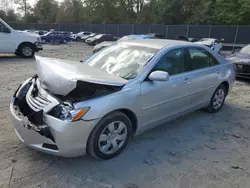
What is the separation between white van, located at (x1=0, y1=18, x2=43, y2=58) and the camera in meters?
10.3

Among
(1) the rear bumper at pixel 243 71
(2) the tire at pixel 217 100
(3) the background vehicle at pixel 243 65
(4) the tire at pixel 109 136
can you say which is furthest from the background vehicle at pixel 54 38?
(4) the tire at pixel 109 136

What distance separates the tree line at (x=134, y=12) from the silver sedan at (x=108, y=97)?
95.3ft

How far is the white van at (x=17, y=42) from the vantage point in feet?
33.7

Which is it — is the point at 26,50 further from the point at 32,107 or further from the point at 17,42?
the point at 32,107

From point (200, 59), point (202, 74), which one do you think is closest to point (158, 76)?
point (202, 74)

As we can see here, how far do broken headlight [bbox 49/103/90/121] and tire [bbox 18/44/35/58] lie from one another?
9.78m

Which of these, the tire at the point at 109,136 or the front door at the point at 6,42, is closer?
the tire at the point at 109,136

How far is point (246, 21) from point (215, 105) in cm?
2897

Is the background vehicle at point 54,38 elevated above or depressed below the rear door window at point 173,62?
below

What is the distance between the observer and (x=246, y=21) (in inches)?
1121

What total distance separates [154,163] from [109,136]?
2.27 feet

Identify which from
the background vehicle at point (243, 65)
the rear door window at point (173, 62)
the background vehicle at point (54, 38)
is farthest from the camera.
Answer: the background vehicle at point (54, 38)

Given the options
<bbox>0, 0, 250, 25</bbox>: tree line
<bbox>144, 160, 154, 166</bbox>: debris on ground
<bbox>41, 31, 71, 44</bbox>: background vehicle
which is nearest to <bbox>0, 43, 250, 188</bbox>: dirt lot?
<bbox>144, 160, 154, 166</bbox>: debris on ground

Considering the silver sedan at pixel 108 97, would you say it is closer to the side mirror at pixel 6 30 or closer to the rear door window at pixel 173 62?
the rear door window at pixel 173 62
